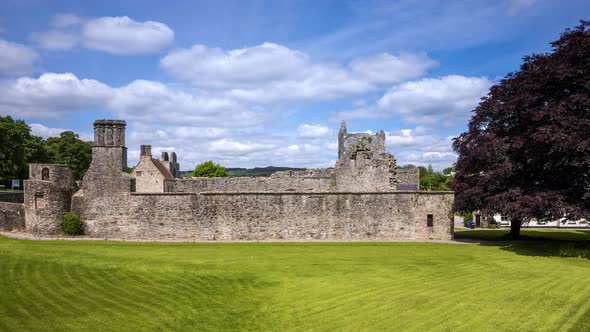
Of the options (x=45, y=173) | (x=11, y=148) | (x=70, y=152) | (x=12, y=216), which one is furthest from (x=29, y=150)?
(x=45, y=173)

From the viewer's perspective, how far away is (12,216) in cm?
2862

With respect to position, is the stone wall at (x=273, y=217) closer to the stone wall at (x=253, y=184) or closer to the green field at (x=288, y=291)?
the green field at (x=288, y=291)

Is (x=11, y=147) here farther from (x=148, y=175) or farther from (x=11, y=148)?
(x=148, y=175)

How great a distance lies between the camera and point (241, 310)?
11.0 m

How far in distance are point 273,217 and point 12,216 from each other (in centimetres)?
1761

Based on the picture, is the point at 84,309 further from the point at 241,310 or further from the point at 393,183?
the point at 393,183

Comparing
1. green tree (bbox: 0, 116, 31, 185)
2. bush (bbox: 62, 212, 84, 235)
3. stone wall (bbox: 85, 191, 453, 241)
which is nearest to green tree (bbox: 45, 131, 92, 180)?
green tree (bbox: 0, 116, 31, 185)

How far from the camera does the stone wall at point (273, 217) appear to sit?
2648 centimetres

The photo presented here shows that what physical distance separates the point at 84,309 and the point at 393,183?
77.3ft

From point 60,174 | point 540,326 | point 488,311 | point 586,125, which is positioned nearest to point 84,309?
point 488,311

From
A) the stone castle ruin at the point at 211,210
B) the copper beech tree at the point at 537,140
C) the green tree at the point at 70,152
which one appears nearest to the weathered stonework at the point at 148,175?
the stone castle ruin at the point at 211,210

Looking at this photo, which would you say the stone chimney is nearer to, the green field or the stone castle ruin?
the stone castle ruin

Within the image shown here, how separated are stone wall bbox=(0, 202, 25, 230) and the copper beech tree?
2819 centimetres

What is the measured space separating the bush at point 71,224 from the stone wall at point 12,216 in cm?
424
